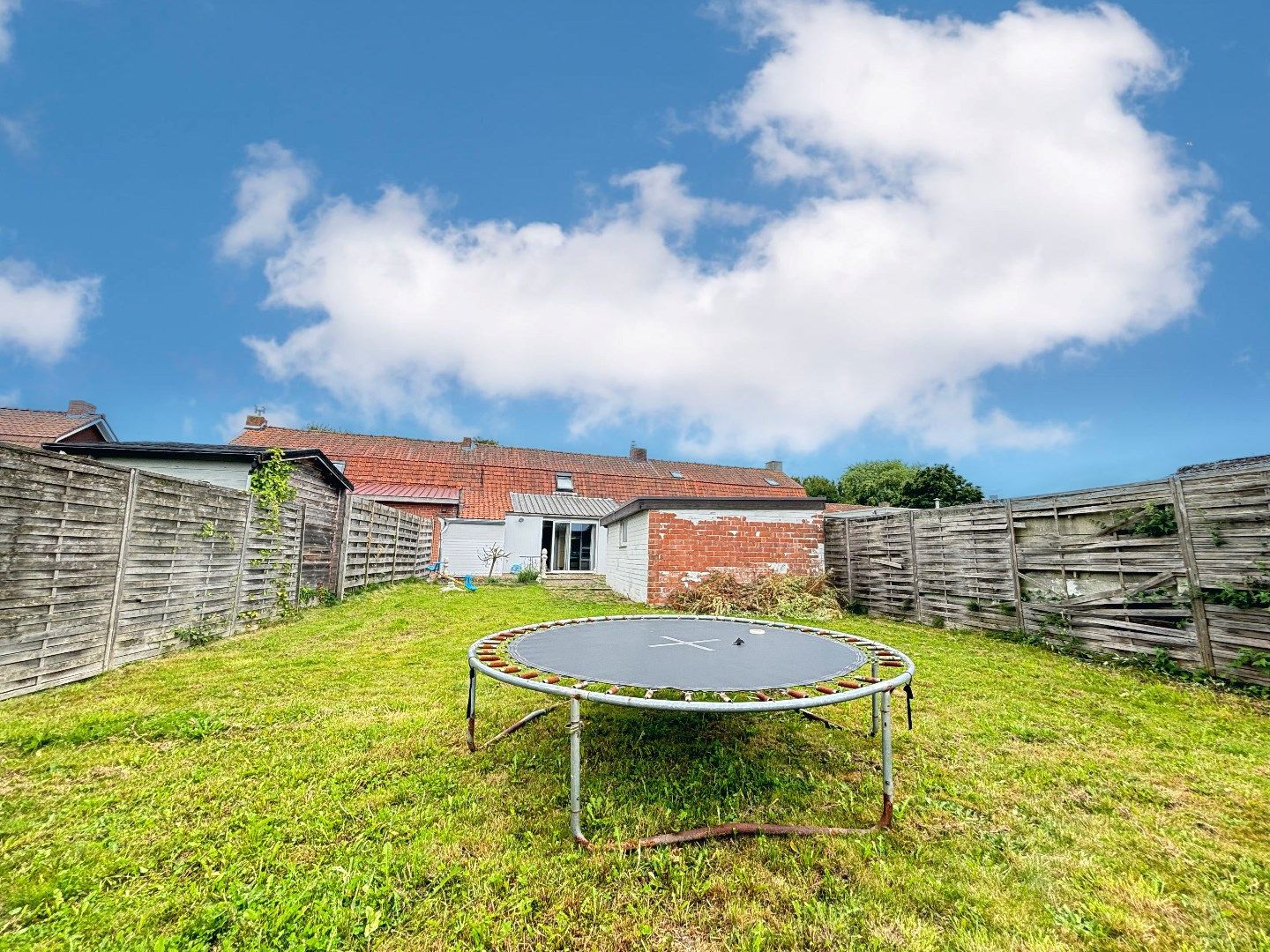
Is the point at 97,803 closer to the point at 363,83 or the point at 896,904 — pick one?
the point at 896,904

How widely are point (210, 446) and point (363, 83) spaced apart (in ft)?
28.9

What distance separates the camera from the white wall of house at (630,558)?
10.9m

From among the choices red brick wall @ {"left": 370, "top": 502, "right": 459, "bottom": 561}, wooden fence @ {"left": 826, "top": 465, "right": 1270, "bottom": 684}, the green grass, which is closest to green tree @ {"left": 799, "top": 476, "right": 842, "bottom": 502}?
red brick wall @ {"left": 370, "top": 502, "right": 459, "bottom": 561}

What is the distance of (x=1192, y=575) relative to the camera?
16.8 ft

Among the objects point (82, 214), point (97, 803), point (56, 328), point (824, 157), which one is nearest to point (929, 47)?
point (824, 157)

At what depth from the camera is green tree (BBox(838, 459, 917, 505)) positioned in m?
37.5

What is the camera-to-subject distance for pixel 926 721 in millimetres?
3945

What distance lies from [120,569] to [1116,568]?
1065cm

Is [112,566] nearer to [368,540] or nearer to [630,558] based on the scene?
[368,540]

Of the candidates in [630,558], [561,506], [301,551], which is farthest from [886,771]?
[561,506]

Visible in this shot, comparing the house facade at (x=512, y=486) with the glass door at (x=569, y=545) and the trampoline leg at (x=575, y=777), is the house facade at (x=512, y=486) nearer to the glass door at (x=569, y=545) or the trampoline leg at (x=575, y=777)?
the glass door at (x=569, y=545)

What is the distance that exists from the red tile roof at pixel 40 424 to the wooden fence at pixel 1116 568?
82.2 ft

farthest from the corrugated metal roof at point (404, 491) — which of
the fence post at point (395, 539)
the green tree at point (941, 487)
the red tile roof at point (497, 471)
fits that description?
the green tree at point (941, 487)

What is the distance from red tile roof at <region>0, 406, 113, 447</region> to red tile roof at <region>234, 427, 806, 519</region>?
16.5ft
